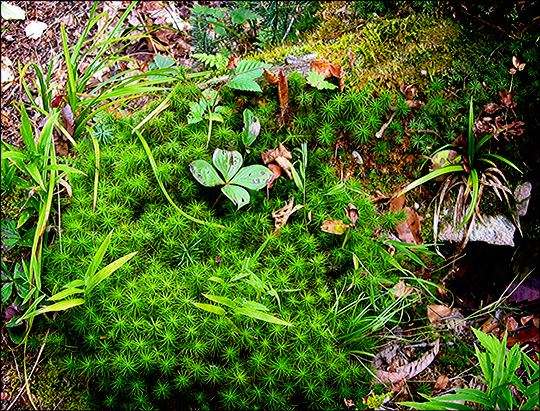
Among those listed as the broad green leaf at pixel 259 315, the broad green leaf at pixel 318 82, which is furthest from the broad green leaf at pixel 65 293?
the broad green leaf at pixel 318 82

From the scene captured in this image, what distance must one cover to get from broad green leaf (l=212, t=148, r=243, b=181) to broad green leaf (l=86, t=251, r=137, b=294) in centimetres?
70

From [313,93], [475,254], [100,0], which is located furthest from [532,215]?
[100,0]

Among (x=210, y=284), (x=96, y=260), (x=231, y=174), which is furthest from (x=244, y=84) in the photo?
(x=96, y=260)

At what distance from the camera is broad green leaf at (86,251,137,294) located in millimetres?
2248

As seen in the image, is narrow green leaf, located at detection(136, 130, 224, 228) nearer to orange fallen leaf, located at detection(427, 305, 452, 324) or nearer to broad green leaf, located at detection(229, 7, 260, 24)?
broad green leaf, located at detection(229, 7, 260, 24)

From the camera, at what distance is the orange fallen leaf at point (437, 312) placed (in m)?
2.80

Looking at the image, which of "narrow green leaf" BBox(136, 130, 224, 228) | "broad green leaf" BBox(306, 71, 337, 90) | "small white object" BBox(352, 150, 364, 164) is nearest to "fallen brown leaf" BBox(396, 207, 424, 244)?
"small white object" BBox(352, 150, 364, 164)

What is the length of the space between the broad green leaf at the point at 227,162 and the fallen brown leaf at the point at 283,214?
1.17ft

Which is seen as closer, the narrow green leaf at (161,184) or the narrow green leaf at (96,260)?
the narrow green leaf at (96,260)

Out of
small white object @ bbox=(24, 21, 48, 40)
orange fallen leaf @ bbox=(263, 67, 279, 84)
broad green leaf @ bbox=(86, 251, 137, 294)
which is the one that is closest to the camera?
broad green leaf @ bbox=(86, 251, 137, 294)

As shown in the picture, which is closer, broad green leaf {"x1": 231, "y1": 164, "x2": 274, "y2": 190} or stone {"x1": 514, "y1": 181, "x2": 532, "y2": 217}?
broad green leaf {"x1": 231, "y1": 164, "x2": 274, "y2": 190}

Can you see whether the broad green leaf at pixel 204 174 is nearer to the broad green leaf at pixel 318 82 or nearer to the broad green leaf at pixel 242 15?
the broad green leaf at pixel 318 82

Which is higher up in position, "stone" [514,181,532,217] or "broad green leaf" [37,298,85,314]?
"stone" [514,181,532,217]

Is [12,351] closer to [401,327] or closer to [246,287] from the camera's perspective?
[246,287]
